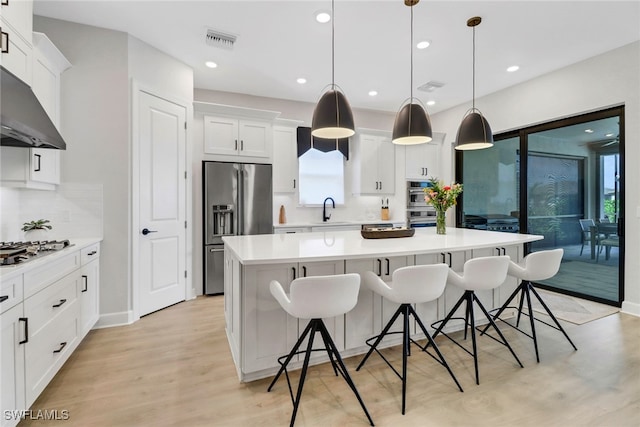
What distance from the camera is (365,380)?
214cm

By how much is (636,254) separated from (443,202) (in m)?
2.26

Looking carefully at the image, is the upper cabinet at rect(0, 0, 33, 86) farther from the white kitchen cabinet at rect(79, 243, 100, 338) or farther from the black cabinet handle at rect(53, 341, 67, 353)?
the black cabinet handle at rect(53, 341, 67, 353)

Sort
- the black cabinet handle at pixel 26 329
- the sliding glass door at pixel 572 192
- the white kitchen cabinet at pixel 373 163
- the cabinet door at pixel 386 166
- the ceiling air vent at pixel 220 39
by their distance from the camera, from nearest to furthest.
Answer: the black cabinet handle at pixel 26 329 < the ceiling air vent at pixel 220 39 < the sliding glass door at pixel 572 192 < the white kitchen cabinet at pixel 373 163 < the cabinet door at pixel 386 166

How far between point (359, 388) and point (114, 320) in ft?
8.38

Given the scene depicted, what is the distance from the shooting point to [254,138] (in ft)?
14.5

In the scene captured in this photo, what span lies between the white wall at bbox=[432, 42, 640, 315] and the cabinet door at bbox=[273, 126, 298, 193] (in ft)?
9.58

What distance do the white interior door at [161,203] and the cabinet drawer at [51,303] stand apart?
93cm

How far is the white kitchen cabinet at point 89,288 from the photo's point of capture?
254 centimetres

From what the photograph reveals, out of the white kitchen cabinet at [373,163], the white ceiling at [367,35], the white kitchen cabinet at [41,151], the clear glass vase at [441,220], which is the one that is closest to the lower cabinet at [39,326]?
the white kitchen cabinet at [41,151]

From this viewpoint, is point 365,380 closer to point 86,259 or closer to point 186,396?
point 186,396

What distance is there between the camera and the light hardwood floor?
69.7 inches

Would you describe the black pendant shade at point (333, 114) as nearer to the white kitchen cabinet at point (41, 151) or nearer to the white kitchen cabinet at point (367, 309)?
the white kitchen cabinet at point (367, 309)

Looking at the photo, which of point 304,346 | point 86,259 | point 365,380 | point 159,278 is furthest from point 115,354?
point 365,380

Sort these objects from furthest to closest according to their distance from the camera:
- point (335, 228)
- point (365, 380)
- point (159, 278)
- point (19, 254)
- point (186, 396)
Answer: point (335, 228) → point (159, 278) → point (365, 380) → point (186, 396) → point (19, 254)
